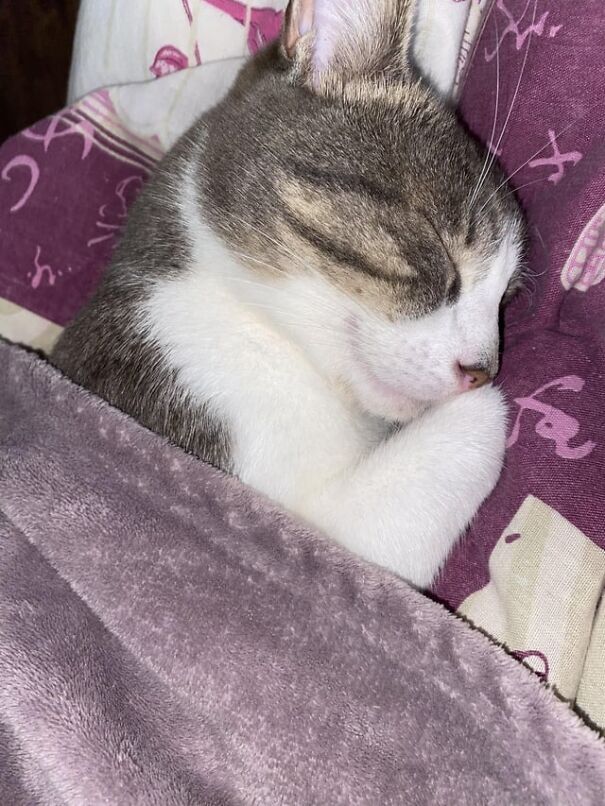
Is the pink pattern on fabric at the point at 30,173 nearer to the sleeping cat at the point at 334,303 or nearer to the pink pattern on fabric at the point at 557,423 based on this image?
the sleeping cat at the point at 334,303

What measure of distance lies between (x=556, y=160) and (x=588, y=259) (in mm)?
203

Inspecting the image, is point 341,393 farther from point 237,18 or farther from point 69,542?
point 237,18

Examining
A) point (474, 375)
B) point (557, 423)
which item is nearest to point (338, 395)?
point (474, 375)

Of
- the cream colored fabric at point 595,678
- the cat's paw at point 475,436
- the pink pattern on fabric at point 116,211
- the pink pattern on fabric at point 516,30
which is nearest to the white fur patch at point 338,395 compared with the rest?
the cat's paw at point 475,436

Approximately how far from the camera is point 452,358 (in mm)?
1084

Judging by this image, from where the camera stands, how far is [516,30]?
4.30 ft

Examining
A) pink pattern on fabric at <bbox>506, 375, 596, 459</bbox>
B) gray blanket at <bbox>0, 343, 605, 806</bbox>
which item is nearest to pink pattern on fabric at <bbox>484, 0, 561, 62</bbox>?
pink pattern on fabric at <bbox>506, 375, 596, 459</bbox>

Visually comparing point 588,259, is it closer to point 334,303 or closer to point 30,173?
point 334,303

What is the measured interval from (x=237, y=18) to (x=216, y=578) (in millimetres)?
1165

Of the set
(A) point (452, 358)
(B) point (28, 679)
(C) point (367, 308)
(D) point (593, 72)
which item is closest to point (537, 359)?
(A) point (452, 358)

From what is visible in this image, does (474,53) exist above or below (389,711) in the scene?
above

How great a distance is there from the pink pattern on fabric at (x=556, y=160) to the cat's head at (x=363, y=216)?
0.10 meters

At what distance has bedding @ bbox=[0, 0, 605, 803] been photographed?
1009 millimetres

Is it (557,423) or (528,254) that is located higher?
(528,254)
